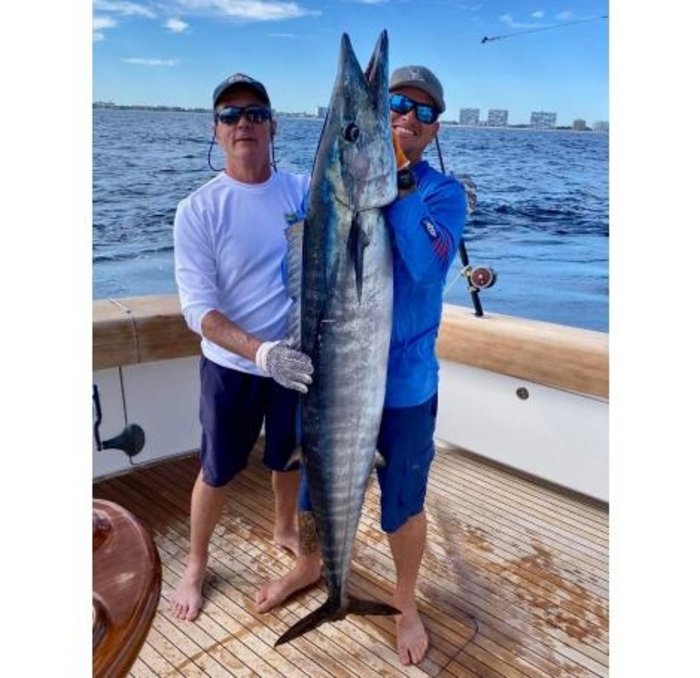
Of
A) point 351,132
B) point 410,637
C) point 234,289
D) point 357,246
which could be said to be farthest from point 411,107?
point 410,637

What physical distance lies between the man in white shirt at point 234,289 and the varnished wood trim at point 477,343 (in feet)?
2.59

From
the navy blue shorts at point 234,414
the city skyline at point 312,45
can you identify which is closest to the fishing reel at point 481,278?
the navy blue shorts at point 234,414

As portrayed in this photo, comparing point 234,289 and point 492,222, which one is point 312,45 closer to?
point 492,222

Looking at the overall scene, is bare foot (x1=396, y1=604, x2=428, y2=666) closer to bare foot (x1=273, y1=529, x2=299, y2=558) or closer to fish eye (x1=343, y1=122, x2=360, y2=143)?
bare foot (x1=273, y1=529, x2=299, y2=558)

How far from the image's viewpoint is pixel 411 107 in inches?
62.1

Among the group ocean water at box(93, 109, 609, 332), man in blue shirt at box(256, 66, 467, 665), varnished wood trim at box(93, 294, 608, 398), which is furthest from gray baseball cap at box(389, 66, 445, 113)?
ocean water at box(93, 109, 609, 332)

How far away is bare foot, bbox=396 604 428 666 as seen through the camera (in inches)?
75.7

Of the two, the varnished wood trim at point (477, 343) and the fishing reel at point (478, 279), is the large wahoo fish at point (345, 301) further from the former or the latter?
the fishing reel at point (478, 279)

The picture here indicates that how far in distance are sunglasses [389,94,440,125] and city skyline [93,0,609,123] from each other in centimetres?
2625
